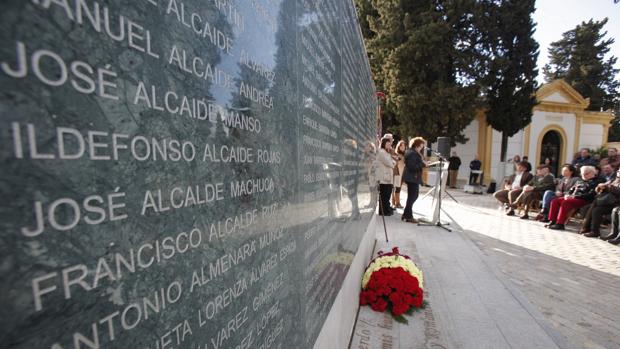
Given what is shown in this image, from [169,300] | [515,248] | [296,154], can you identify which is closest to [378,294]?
[296,154]

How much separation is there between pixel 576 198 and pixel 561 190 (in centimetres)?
72

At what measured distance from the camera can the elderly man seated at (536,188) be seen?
7.75m

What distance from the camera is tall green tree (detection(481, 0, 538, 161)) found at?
14.6 meters

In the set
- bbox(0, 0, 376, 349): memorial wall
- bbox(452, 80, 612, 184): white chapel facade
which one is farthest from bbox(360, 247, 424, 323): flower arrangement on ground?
bbox(452, 80, 612, 184): white chapel facade

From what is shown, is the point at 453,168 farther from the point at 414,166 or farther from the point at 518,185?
the point at 414,166

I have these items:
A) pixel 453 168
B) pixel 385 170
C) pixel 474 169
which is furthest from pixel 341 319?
pixel 453 168

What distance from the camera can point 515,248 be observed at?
525cm

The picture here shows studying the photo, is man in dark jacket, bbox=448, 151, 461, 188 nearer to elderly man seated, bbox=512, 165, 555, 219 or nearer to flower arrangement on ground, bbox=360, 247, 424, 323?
elderly man seated, bbox=512, 165, 555, 219

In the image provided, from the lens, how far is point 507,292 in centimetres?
335

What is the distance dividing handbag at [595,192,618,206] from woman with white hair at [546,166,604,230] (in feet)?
1.51

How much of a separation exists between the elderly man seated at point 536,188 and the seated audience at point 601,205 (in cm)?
152

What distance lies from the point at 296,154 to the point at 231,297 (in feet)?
1.82

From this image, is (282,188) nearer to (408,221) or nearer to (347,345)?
(347,345)

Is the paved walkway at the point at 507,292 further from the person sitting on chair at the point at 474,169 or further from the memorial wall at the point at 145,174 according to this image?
the person sitting on chair at the point at 474,169
